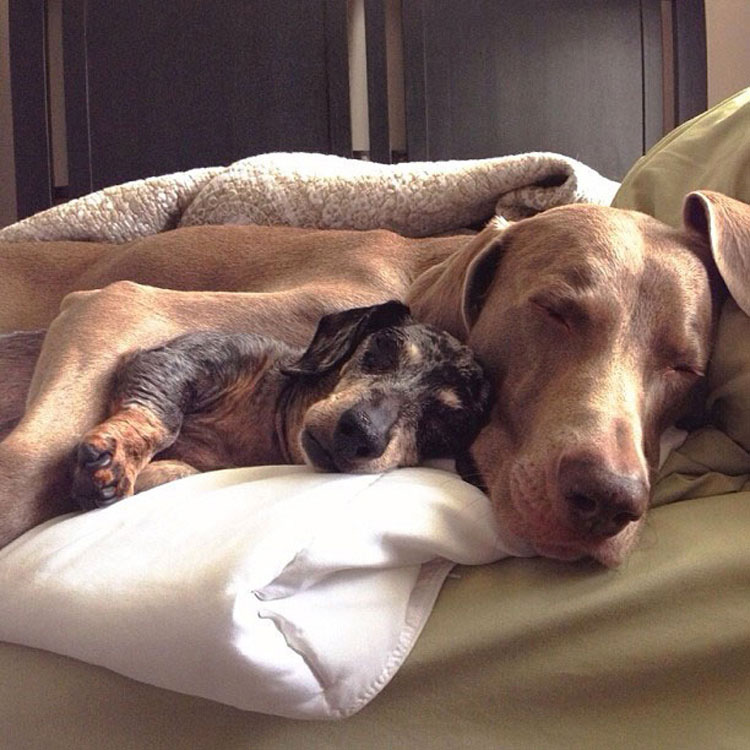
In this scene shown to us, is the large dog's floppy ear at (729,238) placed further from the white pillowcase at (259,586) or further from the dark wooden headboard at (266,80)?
the dark wooden headboard at (266,80)

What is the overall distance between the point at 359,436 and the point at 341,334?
0.27m

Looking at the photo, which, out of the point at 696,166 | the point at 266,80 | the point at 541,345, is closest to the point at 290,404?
the point at 541,345

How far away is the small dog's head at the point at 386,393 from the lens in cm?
114

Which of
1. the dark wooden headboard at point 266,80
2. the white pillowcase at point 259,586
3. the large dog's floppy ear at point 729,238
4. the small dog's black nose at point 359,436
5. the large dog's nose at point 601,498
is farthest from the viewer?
the dark wooden headboard at point 266,80

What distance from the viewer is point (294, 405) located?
1.33m

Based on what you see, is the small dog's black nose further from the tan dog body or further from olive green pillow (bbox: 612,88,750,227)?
olive green pillow (bbox: 612,88,750,227)

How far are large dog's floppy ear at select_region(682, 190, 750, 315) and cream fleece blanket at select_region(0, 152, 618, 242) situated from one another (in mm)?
587

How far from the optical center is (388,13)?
3584mm

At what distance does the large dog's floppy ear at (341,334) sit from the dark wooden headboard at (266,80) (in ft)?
7.68

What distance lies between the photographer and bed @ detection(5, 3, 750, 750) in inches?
35.7

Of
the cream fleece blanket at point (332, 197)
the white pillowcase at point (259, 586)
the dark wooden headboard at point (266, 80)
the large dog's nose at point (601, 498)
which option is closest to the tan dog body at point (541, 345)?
the large dog's nose at point (601, 498)

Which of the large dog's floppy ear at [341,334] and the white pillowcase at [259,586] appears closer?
the white pillowcase at [259,586]

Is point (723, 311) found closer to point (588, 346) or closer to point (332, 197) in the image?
point (588, 346)

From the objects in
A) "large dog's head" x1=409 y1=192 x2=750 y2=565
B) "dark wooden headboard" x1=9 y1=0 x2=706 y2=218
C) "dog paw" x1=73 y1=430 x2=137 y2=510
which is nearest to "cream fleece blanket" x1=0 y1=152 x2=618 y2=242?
"large dog's head" x1=409 y1=192 x2=750 y2=565
